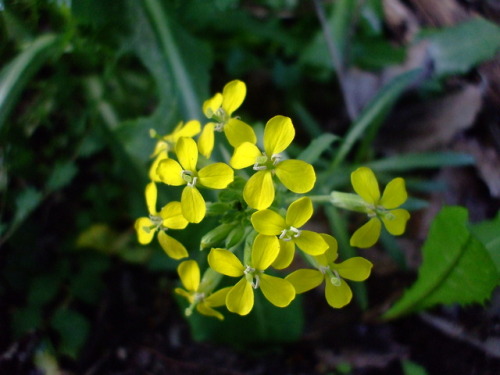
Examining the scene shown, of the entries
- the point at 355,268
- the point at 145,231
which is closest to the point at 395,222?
the point at 355,268

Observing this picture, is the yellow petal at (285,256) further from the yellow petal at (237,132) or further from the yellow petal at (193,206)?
→ the yellow petal at (237,132)

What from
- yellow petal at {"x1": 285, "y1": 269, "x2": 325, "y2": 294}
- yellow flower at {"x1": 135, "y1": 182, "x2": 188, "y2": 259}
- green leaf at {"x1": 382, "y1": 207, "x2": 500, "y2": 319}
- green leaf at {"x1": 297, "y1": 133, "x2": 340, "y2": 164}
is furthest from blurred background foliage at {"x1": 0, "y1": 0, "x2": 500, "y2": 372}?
yellow petal at {"x1": 285, "y1": 269, "x2": 325, "y2": 294}

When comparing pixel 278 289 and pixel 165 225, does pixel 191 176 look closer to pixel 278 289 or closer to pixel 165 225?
pixel 165 225

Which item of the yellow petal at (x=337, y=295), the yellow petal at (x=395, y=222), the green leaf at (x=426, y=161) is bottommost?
the green leaf at (x=426, y=161)

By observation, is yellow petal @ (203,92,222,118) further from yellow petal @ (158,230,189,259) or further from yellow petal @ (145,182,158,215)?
yellow petal @ (158,230,189,259)

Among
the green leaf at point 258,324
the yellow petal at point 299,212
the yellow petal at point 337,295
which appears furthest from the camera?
the green leaf at point 258,324

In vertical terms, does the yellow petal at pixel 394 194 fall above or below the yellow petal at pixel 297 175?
below

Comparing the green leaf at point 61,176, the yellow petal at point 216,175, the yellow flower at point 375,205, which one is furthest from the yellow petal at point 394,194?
the green leaf at point 61,176

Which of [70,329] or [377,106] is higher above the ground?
[377,106]
